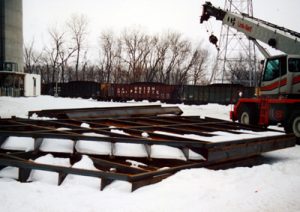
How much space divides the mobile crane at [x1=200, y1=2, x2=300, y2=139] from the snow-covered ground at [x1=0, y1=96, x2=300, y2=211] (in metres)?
5.25

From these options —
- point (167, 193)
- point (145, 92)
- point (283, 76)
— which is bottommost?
point (167, 193)

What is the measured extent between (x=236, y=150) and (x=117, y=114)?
5340mm

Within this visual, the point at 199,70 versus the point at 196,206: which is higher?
the point at 199,70

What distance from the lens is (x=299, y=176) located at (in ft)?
18.4

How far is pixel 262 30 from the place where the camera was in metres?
13.6

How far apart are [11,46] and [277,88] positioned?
116 ft

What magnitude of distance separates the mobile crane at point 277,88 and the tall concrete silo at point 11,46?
28963 millimetres

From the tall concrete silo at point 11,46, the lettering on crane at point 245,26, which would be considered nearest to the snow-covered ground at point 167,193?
the lettering on crane at point 245,26

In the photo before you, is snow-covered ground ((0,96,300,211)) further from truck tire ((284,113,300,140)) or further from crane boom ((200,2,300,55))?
crane boom ((200,2,300,55))

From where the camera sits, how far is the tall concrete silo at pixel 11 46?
34406 mm

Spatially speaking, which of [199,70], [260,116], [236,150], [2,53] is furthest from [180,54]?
[236,150]

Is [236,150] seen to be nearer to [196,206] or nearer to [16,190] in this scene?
[196,206]

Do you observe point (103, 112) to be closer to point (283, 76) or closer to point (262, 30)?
point (283, 76)

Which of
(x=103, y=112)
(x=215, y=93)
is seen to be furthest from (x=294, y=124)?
(x=215, y=93)
